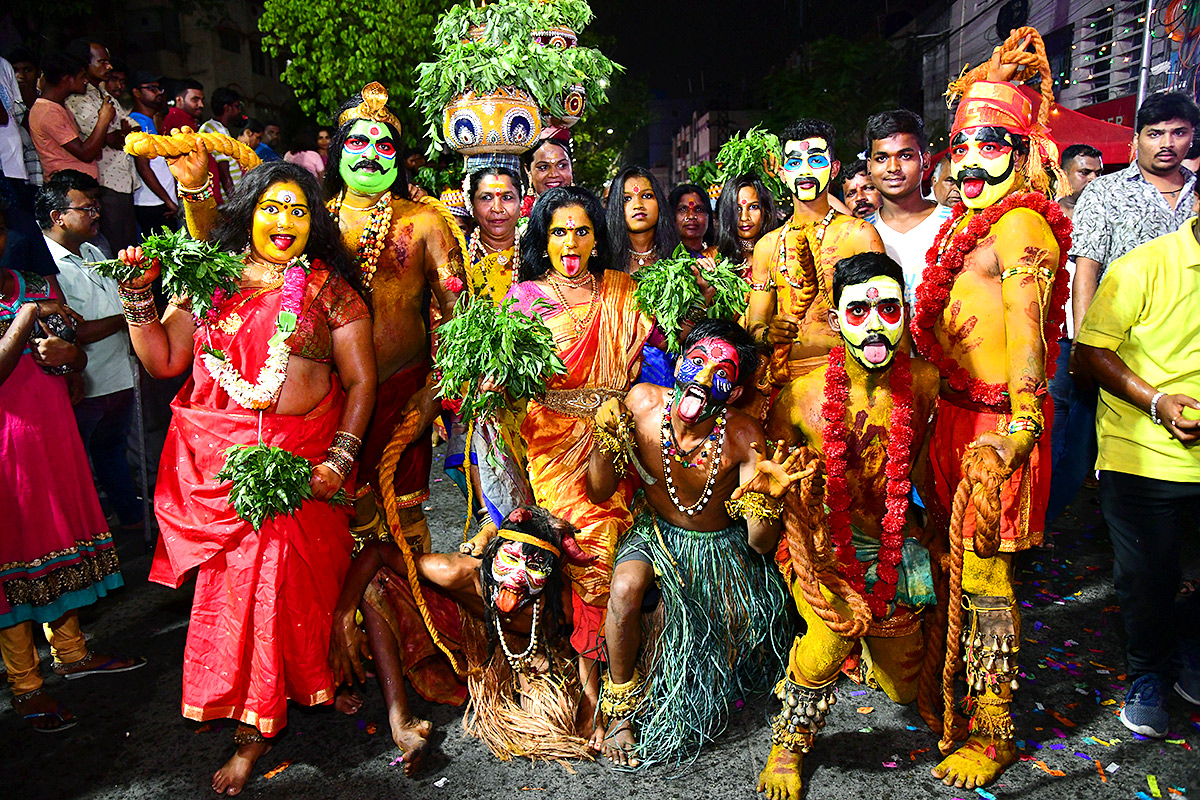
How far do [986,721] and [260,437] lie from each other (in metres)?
2.89

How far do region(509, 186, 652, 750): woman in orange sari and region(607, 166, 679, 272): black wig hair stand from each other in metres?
0.75

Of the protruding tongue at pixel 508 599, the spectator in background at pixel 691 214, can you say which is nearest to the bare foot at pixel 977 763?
the protruding tongue at pixel 508 599

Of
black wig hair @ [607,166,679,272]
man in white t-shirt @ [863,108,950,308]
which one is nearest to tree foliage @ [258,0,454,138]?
black wig hair @ [607,166,679,272]

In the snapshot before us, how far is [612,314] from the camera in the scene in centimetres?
370

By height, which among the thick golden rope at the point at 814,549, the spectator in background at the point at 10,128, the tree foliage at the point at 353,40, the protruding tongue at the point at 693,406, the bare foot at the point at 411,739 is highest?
the tree foliage at the point at 353,40

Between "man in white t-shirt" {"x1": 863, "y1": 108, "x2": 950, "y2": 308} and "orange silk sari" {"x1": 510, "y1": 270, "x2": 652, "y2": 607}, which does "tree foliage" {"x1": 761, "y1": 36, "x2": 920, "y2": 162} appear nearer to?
"man in white t-shirt" {"x1": 863, "y1": 108, "x2": 950, "y2": 308}

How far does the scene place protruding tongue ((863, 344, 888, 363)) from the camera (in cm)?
295

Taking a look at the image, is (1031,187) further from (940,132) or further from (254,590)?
(940,132)

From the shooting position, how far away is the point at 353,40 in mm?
13375

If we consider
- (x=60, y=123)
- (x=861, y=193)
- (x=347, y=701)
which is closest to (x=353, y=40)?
(x=60, y=123)

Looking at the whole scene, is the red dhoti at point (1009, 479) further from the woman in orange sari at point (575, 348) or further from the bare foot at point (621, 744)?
the bare foot at point (621, 744)

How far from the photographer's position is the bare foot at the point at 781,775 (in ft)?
9.81

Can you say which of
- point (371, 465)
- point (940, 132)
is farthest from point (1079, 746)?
point (940, 132)

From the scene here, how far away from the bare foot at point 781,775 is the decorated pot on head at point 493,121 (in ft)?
10.9
